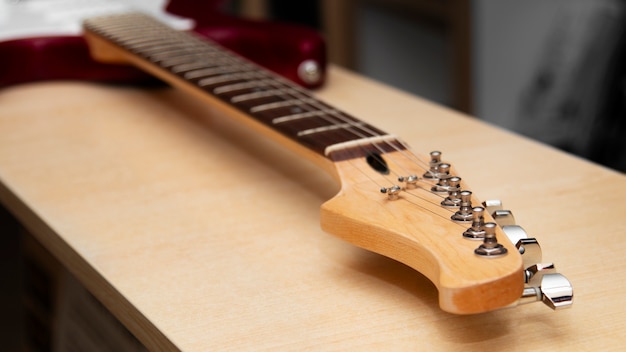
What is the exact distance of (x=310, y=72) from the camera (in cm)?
93

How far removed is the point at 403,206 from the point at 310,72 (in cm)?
44

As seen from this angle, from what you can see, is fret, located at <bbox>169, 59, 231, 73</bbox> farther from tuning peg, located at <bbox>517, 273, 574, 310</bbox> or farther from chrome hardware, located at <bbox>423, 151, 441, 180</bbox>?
tuning peg, located at <bbox>517, 273, 574, 310</bbox>

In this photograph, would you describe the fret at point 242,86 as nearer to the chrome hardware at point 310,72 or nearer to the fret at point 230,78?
the fret at point 230,78

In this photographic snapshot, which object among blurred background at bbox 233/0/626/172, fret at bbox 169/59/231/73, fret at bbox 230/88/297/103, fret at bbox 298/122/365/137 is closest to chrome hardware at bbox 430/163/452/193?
fret at bbox 298/122/365/137

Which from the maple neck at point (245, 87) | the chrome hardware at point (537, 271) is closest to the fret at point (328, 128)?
the maple neck at point (245, 87)

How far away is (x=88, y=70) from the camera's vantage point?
0.97 meters

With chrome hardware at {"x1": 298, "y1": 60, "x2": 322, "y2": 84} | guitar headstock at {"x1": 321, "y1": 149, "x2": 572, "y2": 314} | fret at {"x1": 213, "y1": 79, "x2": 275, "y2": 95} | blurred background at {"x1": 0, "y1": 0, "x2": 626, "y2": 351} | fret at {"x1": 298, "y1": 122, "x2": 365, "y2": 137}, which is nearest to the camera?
guitar headstock at {"x1": 321, "y1": 149, "x2": 572, "y2": 314}

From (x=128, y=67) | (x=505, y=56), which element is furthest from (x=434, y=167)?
(x=505, y=56)

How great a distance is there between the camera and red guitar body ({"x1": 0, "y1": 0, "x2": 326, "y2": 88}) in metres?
0.94

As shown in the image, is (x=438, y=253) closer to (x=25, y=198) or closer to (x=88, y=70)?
(x=25, y=198)

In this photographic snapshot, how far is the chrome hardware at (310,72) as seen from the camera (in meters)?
0.93

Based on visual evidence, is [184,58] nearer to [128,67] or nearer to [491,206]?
[128,67]

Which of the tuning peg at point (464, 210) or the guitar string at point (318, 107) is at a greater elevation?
the tuning peg at point (464, 210)

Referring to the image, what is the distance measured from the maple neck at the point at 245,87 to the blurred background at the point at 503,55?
3.18 feet
